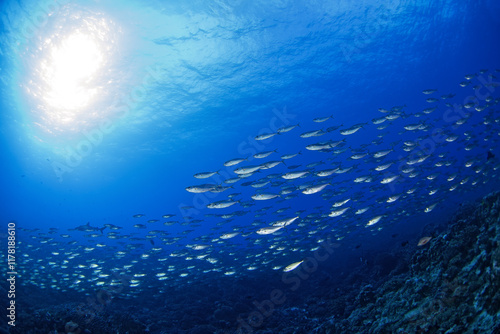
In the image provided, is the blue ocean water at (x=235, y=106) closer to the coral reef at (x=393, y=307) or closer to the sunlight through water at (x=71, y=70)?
the sunlight through water at (x=71, y=70)

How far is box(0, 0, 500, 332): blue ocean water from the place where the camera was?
48.8 ft

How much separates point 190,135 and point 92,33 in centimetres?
1812

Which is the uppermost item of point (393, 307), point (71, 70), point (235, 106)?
point (71, 70)

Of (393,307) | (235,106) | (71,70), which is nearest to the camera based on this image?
(393,307)

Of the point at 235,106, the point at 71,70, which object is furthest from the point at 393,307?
the point at 235,106

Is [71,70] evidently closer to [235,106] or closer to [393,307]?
[235,106]

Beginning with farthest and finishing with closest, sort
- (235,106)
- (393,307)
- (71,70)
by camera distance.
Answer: (235,106)
(71,70)
(393,307)

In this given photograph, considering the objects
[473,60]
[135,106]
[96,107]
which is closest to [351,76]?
[473,60]

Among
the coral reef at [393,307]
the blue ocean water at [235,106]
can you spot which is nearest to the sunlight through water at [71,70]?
the blue ocean water at [235,106]

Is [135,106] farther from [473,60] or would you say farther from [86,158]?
[473,60]

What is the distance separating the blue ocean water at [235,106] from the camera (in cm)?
1486

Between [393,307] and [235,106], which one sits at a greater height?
[235,106]

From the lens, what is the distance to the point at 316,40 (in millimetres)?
21219

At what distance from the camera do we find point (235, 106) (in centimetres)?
2805
